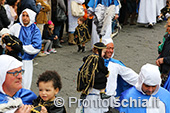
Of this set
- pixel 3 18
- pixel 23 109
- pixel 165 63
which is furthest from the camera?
pixel 3 18

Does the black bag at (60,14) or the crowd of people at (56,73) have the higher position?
the black bag at (60,14)

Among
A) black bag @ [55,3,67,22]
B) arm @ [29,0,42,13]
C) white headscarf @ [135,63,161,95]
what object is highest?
arm @ [29,0,42,13]

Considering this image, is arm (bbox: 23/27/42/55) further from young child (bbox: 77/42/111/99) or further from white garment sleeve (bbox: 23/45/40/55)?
young child (bbox: 77/42/111/99)

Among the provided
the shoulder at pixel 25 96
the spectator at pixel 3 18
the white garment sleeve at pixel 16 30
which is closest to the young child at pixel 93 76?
the shoulder at pixel 25 96

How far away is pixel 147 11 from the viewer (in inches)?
500

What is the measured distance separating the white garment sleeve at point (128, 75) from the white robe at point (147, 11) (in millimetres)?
8035

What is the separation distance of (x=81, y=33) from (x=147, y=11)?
4.25 metres

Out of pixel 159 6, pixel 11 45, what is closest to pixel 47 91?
pixel 11 45

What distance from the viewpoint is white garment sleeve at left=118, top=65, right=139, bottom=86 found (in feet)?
16.3

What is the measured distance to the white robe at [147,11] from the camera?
12661 millimetres

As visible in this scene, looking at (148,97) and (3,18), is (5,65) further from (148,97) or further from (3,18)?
(3,18)

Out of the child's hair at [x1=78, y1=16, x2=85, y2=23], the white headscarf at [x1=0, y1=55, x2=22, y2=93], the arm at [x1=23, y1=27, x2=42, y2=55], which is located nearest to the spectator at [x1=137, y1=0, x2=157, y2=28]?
the child's hair at [x1=78, y1=16, x2=85, y2=23]

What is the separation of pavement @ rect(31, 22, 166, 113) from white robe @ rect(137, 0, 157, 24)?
1.45ft

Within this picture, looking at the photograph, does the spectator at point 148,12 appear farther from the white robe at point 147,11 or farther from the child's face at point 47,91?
the child's face at point 47,91
